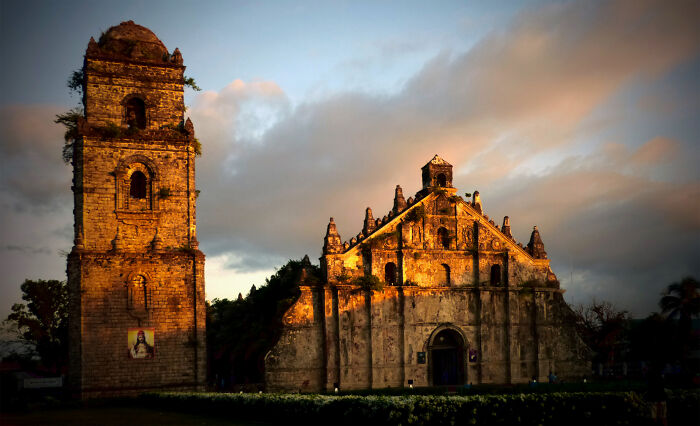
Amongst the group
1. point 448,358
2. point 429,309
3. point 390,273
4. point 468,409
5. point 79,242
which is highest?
point 79,242

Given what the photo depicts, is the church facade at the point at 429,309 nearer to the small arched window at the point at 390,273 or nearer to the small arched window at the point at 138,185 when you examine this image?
the small arched window at the point at 390,273

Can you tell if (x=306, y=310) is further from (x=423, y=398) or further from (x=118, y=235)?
(x=423, y=398)

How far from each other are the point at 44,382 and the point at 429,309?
19.5 m

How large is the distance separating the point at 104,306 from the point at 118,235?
3274 mm

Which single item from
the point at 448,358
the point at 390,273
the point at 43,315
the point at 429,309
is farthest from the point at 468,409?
the point at 43,315

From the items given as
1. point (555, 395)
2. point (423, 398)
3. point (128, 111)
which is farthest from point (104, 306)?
point (555, 395)

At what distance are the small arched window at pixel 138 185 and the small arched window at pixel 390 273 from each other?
13.3m

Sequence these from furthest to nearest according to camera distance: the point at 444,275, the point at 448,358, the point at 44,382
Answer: the point at 444,275
the point at 448,358
the point at 44,382

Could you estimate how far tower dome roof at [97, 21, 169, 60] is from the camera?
34.5m

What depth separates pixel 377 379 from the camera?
37.2 metres

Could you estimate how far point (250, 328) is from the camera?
44219mm

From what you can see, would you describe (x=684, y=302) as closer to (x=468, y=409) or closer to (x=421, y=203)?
(x=421, y=203)

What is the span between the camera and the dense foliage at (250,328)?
39844 mm

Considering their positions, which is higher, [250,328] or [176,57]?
[176,57]
